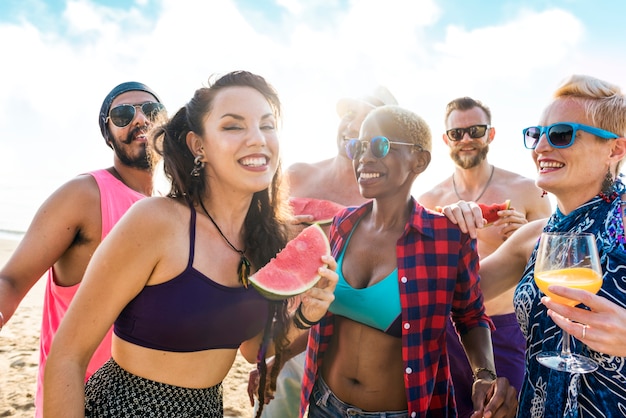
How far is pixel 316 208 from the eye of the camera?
4.94 metres

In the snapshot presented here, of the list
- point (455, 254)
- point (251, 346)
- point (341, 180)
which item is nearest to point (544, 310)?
point (455, 254)

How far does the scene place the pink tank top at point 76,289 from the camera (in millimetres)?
3203

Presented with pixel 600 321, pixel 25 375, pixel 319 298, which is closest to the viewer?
pixel 600 321

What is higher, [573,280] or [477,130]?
[477,130]

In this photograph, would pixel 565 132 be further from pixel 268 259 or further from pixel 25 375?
pixel 25 375

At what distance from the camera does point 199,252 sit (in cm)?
242

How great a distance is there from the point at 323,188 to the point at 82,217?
9.62ft

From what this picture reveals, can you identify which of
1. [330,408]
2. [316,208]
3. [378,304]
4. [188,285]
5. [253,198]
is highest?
[253,198]

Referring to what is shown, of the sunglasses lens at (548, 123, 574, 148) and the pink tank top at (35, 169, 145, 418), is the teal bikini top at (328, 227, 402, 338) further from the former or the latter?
the pink tank top at (35, 169, 145, 418)

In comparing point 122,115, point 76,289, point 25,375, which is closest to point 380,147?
point 122,115

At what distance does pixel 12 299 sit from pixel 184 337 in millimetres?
1319

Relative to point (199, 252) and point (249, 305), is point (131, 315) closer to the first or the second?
point (199, 252)

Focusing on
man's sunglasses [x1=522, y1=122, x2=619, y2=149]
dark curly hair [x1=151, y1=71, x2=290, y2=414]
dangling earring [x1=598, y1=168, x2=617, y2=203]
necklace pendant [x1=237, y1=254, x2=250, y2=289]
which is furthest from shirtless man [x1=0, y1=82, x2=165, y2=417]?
dangling earring [x1=598, y1=168, x2=617, y2=203]

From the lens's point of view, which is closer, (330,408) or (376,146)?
(330,408)
